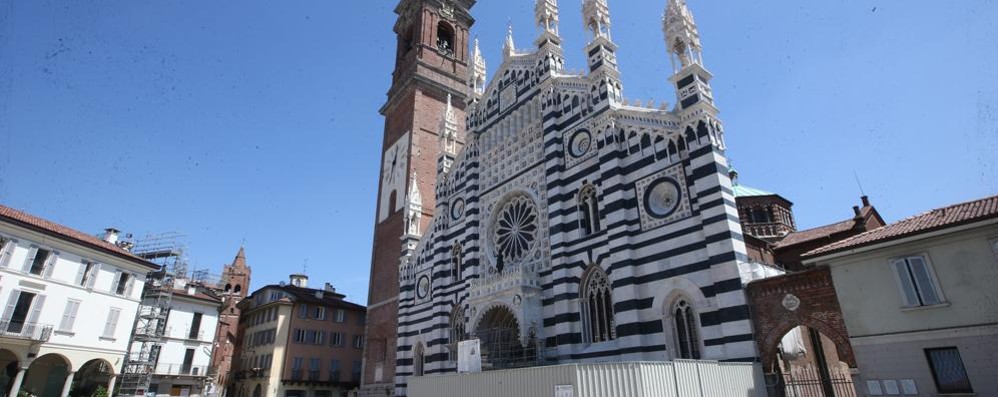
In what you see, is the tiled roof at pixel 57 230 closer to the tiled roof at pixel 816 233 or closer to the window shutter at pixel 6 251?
the window shutter at pixel 6 251

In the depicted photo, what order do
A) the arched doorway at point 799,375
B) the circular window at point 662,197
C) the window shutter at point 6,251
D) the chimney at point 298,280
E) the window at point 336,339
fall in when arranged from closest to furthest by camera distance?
the arched doorway at point 799,375 → the circular window at point 662,197 → the window shutter at point 6,251 → the window at point 336,339 → the chimney at point 298,280

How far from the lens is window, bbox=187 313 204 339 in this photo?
39.9 meters

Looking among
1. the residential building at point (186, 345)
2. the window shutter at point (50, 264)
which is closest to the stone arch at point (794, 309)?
the window shutter at point (50, 264)

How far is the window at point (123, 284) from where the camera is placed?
2970 cm

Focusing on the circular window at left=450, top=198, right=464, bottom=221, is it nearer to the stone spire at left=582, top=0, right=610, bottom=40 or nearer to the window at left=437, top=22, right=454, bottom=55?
the stone spire at left=582, top=0, right=610, bottom=40

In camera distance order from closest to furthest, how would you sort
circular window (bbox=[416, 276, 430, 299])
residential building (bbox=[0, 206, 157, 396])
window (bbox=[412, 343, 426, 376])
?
residential building (bbox=[0, 206, 157, 396])
window (bbox=[412, 343, 426, 376])
circular window (bbox=[416, 276, 430, 299])

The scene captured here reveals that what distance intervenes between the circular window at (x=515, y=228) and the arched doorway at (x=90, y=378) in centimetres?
2179

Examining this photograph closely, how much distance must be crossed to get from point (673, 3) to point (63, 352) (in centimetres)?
3173

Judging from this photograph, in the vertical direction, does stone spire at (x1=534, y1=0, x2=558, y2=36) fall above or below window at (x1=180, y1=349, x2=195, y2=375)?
above

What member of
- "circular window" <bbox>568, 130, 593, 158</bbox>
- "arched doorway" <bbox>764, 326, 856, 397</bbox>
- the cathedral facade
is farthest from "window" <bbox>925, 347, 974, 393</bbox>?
"circular window" <bbox>568, 130, 593, 158</bbox>

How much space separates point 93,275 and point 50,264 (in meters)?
2.22

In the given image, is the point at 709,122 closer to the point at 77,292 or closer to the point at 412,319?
the point at 412,319

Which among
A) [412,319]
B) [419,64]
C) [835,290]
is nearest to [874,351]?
[835,290]

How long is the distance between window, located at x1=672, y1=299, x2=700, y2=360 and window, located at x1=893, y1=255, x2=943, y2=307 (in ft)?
17.8
